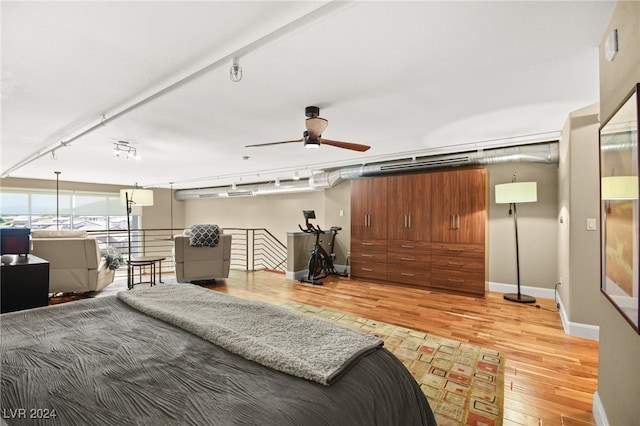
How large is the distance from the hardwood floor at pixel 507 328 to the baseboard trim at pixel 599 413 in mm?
47

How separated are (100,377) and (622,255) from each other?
2.21 m

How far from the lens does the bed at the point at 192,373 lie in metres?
0.86

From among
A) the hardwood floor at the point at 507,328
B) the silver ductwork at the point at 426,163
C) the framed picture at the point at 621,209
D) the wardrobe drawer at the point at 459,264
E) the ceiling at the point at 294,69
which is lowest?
the hardwood floor at the point at 507,328

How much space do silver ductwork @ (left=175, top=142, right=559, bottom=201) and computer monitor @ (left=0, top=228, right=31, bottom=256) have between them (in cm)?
474

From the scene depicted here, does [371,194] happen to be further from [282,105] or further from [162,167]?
[162,167]

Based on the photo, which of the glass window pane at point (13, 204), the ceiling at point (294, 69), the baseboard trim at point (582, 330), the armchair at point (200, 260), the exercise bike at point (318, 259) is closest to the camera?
the ceiling at point (294, 69)

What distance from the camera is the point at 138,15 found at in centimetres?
164

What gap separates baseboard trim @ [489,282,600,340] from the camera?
3.08 metres

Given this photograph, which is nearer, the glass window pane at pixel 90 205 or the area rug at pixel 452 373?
the area rug at pixel 452 373

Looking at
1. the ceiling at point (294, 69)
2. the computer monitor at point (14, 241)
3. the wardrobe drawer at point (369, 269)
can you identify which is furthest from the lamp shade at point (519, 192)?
the computer monitor at point (14, 241)

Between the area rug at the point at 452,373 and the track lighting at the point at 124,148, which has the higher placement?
the track lighting at the point at 124,148

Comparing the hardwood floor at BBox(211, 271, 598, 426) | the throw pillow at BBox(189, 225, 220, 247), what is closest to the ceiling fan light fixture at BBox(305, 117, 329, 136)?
the hardwood floor at BBox(211, 271, 598, 426)

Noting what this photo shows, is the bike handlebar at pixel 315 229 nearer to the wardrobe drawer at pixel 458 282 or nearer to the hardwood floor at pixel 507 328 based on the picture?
the hardwood floor at pixel 507 328

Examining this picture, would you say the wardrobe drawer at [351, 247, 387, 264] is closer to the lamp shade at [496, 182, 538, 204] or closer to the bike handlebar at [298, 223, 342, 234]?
the bike handlebar at [298, 223, 342, 234]
